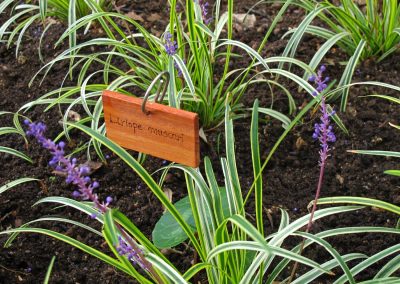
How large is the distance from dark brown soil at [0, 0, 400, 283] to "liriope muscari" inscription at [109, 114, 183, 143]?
54 centimetres

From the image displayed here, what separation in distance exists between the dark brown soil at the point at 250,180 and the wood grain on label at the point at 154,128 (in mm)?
491

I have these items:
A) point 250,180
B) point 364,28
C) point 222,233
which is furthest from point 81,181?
point 364,28

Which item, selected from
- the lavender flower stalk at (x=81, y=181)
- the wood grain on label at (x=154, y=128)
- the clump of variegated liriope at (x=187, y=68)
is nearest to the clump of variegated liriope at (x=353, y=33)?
the clump of variegated liriope at (x=187, y=68)

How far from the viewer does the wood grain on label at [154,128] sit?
1882 millimetres

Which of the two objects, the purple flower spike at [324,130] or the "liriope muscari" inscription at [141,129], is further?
the "liriope muscari" inscription at [141,129]

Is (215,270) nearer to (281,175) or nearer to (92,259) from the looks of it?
(92,259)

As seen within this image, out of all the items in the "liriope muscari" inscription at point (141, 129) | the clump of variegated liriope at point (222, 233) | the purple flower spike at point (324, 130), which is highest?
the purple flower spike at point (324, 130)

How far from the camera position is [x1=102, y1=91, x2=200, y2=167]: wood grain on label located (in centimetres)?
188

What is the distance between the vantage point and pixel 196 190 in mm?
2035

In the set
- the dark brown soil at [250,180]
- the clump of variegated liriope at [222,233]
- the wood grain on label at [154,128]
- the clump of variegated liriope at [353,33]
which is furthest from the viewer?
the clump of variegated liriope at [353,33]

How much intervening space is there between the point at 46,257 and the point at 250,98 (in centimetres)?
118

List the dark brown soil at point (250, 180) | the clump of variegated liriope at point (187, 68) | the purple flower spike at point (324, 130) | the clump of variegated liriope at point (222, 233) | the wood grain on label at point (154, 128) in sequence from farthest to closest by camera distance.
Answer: the clump of variegated liriope at point (187, 68)
the dark brown soil at point (250, 180)
the wood grain on label at point (154, 128)
the clump of variegated liriope at point (222, 233)
the purple flower spike at point (324, 130)

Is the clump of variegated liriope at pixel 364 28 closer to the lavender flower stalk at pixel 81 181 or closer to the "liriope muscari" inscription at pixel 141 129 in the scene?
the "liriope muscari" inscription at pixel 141 129

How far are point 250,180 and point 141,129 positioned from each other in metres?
0.71
